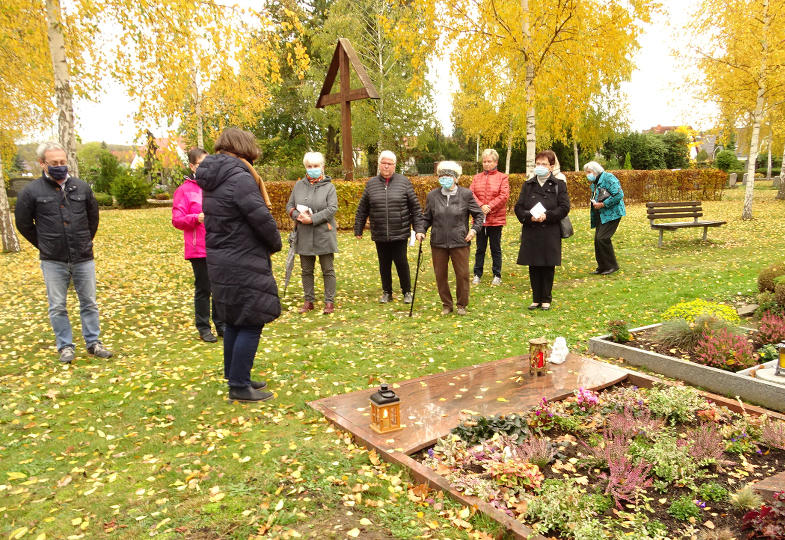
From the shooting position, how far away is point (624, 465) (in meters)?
3.13

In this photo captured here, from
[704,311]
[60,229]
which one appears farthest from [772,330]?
[60,229]

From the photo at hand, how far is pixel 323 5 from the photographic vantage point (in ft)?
106

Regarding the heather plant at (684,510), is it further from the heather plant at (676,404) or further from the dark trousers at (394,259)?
the dark trousers at (394,259)

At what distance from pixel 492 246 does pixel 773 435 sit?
5538 mm

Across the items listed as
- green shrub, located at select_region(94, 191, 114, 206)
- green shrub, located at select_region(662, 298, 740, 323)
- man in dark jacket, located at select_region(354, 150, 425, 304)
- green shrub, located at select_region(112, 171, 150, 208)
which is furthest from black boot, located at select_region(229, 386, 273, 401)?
green shrub, located at select_region(94, 191, 114, 206)

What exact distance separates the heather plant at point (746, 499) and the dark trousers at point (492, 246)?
5991 millimetres

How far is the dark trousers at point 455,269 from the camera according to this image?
689 centimetres

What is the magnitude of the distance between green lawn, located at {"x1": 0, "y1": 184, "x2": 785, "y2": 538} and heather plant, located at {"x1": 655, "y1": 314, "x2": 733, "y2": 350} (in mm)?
850

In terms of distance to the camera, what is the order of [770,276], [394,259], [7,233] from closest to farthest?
[770,276], [394,259], [7,233]

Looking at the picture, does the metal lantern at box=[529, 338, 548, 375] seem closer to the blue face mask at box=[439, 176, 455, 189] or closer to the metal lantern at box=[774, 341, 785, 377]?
the metal lantern at box=[774, 341, 785, 377]

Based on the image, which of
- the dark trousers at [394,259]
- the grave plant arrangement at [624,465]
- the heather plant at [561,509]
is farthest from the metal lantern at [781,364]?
the dark trousers at [394,259]

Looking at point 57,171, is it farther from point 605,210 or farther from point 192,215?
point 605,210

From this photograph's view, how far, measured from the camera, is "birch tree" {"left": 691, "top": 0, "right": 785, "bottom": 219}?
46.6 ft

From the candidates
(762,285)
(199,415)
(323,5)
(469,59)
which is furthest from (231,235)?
(323,5)
